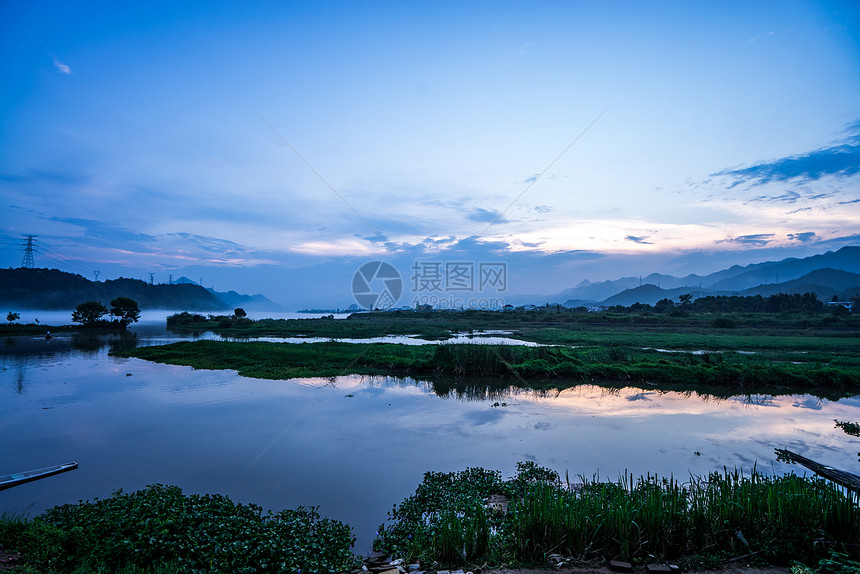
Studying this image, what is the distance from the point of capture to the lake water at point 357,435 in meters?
7.11

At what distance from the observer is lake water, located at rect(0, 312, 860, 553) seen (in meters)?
7.11

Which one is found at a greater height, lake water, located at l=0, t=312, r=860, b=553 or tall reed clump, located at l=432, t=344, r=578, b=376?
tall reed clump, located at l=432, t=344, r=578, b=376

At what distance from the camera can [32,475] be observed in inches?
275

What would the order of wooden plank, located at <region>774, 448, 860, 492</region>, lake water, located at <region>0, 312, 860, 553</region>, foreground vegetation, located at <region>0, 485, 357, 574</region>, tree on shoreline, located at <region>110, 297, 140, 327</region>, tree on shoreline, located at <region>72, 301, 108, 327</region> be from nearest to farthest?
foreground vegetation, located at <region>0, 485, 357, 574</region> < wooden plank, located at <region>774, 448, 860, 492</region> < lake water, located at <region>0, 312, 860, 553</region> < tree on shoreline, located at <region>72, 301, 108, 327</region> < tree on shoreline, located at <region>110, 297, 140, 327</region>

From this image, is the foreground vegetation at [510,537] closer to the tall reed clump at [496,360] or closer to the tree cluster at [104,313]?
the tall reed clump at [496,360]

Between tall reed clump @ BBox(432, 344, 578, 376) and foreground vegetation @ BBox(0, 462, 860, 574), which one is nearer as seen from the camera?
foreground vegetation @ BBox(0, 462, 860, 574)

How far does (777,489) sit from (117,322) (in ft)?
196

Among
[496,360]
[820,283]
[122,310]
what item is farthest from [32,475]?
[820,283]

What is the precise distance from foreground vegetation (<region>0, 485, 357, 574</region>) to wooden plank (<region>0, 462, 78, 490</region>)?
191cm

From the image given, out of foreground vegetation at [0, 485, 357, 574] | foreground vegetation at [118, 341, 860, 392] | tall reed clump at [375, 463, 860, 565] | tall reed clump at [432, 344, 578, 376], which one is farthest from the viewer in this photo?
tall reed clump at [432, 344, 578, 376]

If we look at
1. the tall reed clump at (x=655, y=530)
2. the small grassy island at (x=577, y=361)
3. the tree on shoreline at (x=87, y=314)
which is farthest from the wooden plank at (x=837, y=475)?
the tree on shoreline at (x=87, y=314)

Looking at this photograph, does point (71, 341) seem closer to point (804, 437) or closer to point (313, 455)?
point (313, 455)

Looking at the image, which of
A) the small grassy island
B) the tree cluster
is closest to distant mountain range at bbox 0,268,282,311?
the tree cluster

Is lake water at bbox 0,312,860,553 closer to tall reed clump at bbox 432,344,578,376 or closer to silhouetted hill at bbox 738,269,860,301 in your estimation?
tall reed clump at bbox 432,344,578,376
